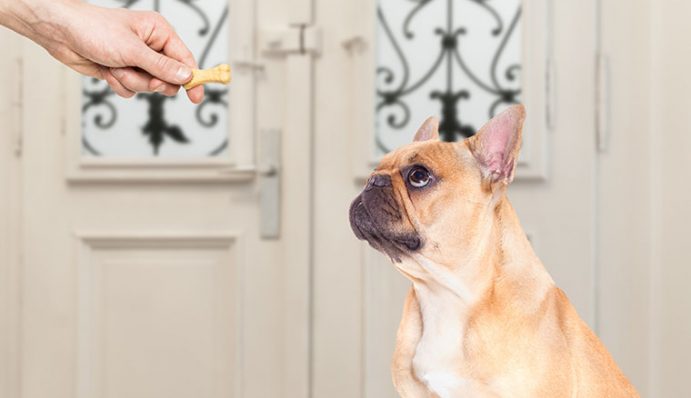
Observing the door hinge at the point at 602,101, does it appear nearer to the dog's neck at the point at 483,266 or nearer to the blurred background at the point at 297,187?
the blurred background at the point at 297,187

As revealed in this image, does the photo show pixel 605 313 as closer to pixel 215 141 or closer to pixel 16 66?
pixel 215 141

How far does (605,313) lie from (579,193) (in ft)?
0.90

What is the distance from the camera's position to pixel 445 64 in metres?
2.07

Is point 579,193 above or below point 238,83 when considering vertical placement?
below

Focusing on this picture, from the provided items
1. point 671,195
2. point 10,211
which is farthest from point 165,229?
point 671,195

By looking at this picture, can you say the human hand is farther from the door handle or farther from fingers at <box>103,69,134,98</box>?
the door handle

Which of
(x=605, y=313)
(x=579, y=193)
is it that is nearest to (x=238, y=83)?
(x=579, y=193)

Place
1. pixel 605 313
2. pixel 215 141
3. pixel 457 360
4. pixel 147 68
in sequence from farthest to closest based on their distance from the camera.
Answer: pixel 215 141 → pixel 605 313 → pixel 147 68 → pixel 457 360

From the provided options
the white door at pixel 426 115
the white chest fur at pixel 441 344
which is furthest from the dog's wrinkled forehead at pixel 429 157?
the white door at pixel 426 115

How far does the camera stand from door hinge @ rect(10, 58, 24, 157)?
2.18 meters

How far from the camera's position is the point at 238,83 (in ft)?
7.02

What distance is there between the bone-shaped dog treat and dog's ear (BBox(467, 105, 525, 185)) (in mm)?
287

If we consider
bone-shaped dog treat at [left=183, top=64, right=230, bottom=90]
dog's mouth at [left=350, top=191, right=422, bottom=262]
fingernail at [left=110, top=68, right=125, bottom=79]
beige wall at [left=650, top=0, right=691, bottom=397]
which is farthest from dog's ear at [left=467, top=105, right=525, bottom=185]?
beige wall at [left=650, top=0, right=691, bottom=397]

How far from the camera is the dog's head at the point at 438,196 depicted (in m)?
0.91
